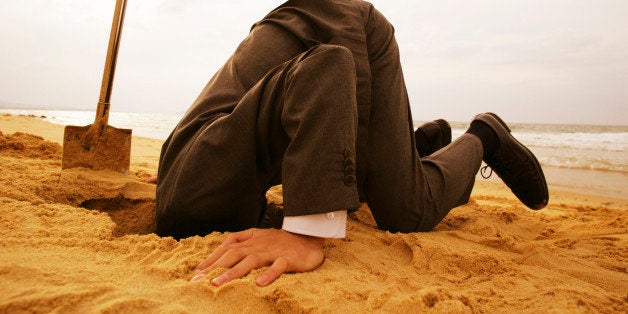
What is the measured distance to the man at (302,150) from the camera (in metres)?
1.09

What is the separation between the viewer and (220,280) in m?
0.93

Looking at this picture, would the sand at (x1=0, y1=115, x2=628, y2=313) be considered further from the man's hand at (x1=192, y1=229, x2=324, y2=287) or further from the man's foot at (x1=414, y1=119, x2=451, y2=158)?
the man's foot at (x1=414, y1=119, x2=451, y2=158)

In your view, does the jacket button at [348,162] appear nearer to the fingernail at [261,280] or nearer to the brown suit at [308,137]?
the brown suit at [308,137]

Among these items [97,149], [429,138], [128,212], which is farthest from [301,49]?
[97,149]

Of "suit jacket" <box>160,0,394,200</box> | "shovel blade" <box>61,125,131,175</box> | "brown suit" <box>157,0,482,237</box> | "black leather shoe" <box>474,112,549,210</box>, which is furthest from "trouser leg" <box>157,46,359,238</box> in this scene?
"black leather shoe" <box>474,112,549,210</box>

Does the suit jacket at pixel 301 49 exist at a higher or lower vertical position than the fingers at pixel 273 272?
higher

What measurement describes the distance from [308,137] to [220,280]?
1.46 feet

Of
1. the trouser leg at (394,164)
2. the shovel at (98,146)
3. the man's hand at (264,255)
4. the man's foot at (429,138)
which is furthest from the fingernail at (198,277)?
the man's foot at (429,138)

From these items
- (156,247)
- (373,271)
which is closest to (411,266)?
(373,271)

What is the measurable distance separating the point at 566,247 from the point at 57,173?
2.51m

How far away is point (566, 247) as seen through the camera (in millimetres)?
1724

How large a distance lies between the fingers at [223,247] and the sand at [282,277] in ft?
0.10

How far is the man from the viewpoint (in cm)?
109

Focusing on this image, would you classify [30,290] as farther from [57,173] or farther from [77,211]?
[57,173]
